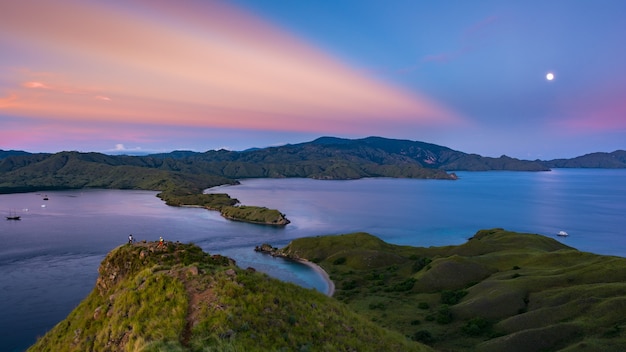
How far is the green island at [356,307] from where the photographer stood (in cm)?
2502

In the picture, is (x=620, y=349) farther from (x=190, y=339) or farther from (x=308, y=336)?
(x=190, y=339)

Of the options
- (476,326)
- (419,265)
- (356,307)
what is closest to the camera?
(476,326)

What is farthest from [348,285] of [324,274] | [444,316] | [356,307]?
[444,316]

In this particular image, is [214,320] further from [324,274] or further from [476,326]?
[324,274]

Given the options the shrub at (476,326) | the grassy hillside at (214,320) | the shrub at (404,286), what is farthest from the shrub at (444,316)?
the grassy hillside at (214,320)

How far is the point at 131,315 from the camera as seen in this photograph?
27.5m

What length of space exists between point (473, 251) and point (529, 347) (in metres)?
81.3

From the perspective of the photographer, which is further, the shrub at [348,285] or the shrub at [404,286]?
the shrub at [348,285]

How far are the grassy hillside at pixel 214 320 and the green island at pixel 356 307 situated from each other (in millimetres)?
105

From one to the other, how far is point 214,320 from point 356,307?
208ft

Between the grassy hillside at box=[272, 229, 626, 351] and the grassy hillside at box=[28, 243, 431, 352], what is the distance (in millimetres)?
26868

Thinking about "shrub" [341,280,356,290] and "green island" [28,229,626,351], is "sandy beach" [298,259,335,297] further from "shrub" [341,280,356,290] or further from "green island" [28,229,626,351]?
"shrub" [341,280,356,290]

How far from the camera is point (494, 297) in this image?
70.2 m

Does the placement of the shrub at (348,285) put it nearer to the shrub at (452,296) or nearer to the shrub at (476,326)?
the shrub at (452,296)
